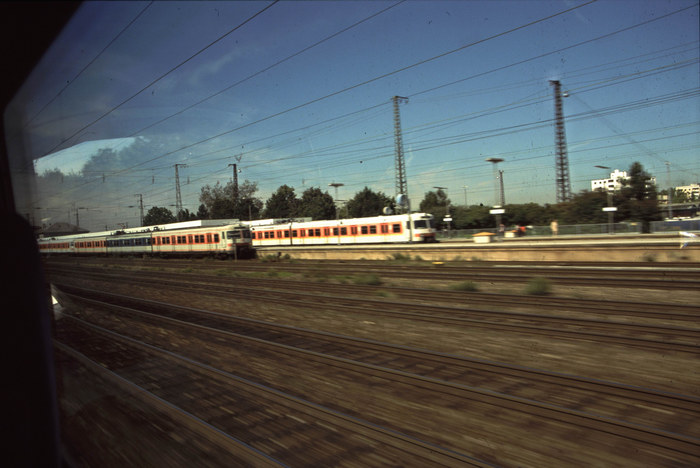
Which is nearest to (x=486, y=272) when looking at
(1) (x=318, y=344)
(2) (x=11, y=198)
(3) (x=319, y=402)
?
(1) (x=318, y=344)

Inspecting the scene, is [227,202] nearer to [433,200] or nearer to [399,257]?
[399,257]

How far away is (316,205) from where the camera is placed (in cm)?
4891

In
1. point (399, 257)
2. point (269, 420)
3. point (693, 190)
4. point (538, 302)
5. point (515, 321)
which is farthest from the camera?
point (399, 257)

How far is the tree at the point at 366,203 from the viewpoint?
154 feet

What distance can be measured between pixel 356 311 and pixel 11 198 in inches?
314

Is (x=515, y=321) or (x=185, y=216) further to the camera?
(x=185, y=216)

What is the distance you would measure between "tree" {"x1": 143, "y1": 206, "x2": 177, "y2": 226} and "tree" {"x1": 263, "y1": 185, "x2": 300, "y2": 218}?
18.2m

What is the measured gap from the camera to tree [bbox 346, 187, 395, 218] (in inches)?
1849

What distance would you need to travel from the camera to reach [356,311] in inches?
428

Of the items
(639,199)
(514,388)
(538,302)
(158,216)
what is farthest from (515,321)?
(158,216)

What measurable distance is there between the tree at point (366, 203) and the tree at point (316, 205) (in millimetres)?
2415

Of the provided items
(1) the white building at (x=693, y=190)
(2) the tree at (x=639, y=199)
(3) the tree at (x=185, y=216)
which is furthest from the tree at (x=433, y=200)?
(1) the white building at (x=693, y=190)

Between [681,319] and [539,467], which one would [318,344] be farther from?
[681,319]

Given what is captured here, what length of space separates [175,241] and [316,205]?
57.0 ft
